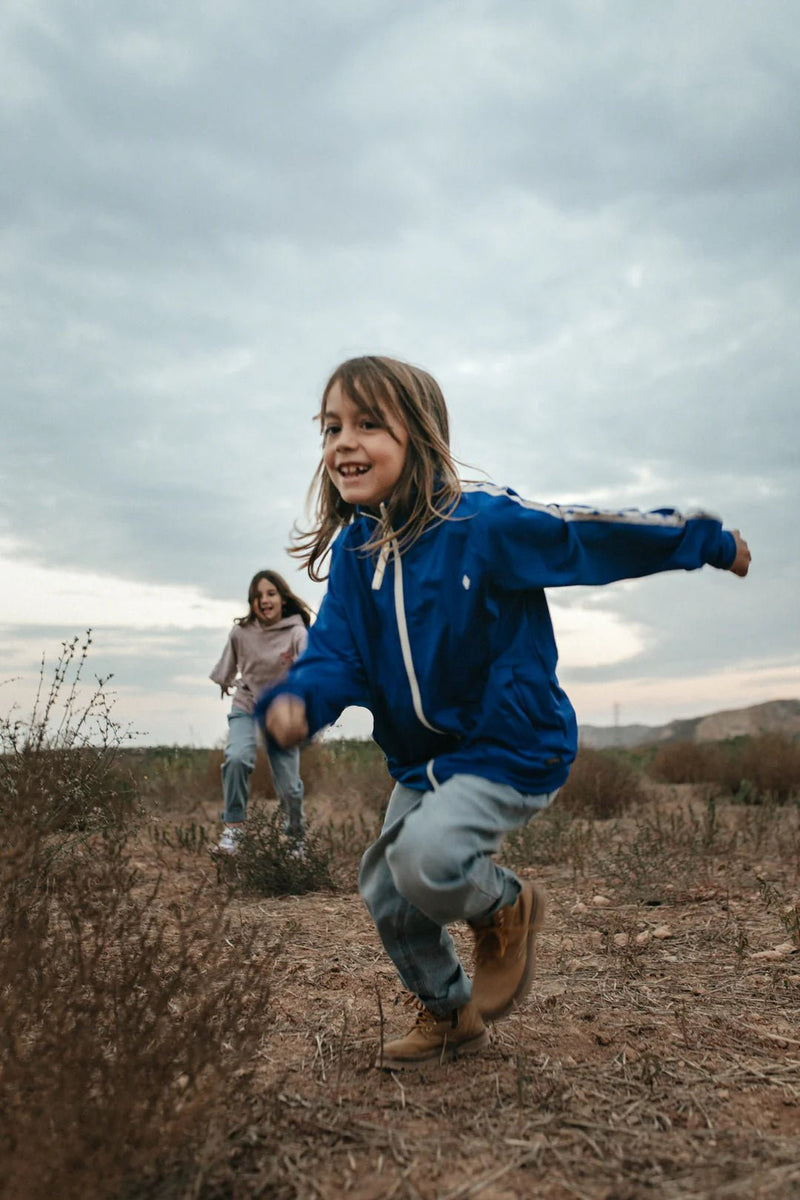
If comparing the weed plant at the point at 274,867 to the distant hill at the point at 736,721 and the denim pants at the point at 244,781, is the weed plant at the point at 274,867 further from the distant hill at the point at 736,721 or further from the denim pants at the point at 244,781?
the distant hill at the point at 736,721

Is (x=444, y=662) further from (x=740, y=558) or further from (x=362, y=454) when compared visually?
(x=740, y=558)

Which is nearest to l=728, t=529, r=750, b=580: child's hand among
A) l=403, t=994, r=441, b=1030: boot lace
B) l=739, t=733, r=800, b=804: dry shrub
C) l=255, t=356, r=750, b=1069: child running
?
l=255, t=356, r=750, b=1069: child running

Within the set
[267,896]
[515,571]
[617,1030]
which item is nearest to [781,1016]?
[617,1030]

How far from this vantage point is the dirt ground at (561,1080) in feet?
7.41

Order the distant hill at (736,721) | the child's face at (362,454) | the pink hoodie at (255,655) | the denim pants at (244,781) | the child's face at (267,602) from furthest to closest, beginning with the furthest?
1. the distant hill at (736,721)
2. the child's face at (267,602)
3. the pink hoodie at (255,655)
4. the denim pants at (244,781)
5. the child's face at (362,454)

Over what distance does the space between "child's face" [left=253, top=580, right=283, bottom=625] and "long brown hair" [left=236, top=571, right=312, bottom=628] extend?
0.08ft

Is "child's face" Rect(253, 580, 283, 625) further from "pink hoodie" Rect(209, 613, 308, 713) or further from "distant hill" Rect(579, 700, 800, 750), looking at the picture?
"distant hill" Rect(579, 700, 800, 750)

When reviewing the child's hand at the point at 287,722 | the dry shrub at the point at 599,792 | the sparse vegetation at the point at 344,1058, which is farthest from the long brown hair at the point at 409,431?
the dry shrub at the point at 599,792

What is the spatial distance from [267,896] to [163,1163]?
3.95 m

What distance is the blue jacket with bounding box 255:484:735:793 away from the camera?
9.09ft

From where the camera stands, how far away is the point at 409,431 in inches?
119

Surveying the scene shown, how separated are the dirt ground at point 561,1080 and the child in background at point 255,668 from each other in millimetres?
1950

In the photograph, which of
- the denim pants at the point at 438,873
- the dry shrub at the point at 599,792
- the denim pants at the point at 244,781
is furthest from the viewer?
the dry shrub at the point at 599,792

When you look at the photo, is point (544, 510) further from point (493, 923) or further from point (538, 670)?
point (493, 923)
